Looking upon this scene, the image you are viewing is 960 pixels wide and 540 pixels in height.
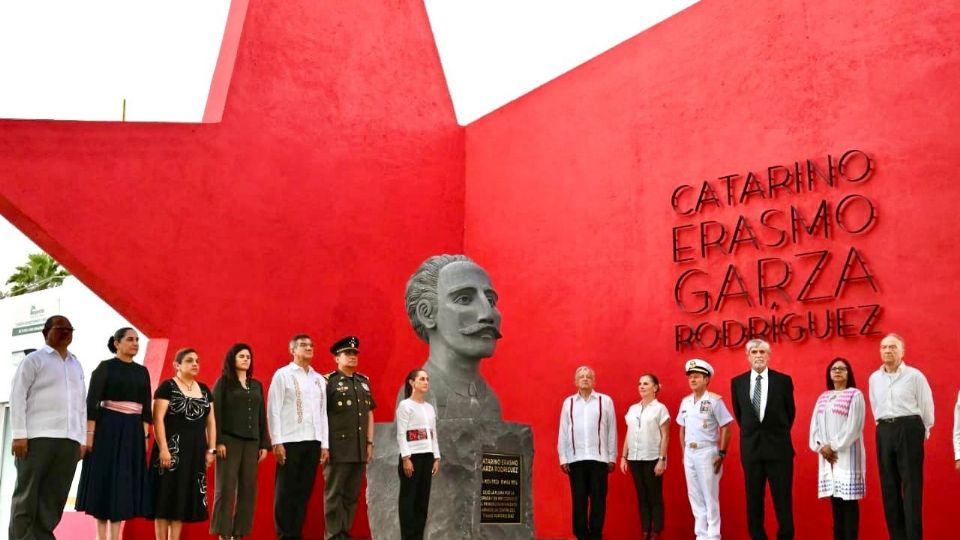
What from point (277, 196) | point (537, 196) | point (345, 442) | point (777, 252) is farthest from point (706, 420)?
point (277, 196)

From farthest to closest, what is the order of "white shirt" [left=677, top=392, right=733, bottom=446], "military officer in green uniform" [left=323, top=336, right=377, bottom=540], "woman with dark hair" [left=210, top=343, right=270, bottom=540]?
1. "white shirt" [left=677, top=392, right=733, bottom=446]
2. "military officer in green uniform" [left=323, top=336, right=377, bottom=540]
3. "woman with dark hair" [left=210, top=343, right=270, bottom=540]

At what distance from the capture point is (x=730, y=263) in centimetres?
777

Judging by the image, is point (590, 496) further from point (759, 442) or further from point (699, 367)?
point (759, 442)

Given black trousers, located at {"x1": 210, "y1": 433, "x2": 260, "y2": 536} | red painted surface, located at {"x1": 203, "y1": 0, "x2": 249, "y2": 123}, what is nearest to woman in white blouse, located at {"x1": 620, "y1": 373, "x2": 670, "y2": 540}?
black trousers, located at {"x1": 210, "y1": 433, "x2": 260, "y2": 536}

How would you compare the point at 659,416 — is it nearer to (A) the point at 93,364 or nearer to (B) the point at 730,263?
(B) the point at 730,263

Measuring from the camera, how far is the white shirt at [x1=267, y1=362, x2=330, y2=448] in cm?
651

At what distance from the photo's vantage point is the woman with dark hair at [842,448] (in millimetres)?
6258

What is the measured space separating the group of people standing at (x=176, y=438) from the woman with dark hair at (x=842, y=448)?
293 centimetres

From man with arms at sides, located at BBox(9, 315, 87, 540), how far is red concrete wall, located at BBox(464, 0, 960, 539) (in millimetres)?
4359

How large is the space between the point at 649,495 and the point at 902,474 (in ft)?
6.50

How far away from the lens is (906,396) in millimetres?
5996

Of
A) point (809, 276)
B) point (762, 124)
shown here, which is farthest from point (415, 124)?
point (809, 276)

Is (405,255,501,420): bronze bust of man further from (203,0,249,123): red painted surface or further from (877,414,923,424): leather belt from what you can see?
(203,0,249,123): red painted surface

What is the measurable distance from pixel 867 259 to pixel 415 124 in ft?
14.9
